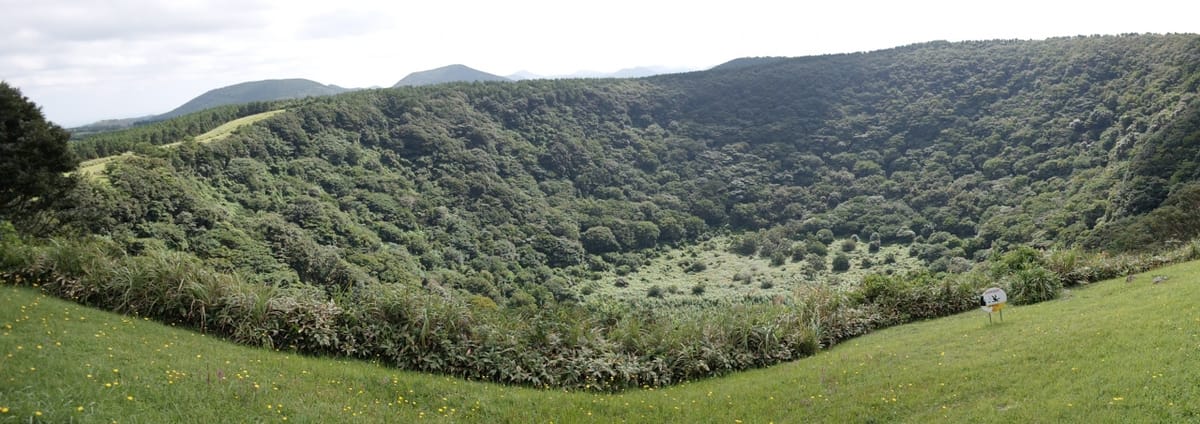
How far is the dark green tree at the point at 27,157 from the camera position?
16.0 metres

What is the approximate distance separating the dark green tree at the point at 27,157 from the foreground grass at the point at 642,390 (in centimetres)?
1009

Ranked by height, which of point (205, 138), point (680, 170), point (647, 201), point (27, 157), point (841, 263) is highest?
point (205, 138)

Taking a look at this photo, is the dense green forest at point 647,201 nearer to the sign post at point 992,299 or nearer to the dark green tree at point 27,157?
the dark green tree at point 27,157

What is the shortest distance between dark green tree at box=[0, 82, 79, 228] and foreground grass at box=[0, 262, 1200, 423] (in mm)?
10087

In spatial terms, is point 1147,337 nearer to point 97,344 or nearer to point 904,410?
point 904,410

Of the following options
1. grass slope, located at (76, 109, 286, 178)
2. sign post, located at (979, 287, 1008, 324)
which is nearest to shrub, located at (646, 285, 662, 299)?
grass slope, located at (76, 109, 286, 178)

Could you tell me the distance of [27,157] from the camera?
16422 millimetres

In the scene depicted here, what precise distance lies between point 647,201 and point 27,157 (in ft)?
199

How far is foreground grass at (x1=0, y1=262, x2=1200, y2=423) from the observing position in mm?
5809

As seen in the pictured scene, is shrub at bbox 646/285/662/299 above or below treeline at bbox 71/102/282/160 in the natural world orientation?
below

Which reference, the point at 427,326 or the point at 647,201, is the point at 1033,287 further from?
the point at 647,201

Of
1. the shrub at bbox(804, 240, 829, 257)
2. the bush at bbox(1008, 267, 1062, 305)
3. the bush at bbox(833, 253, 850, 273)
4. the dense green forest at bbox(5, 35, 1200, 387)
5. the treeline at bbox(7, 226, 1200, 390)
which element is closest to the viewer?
the treeline at bbox(7, 226, 1200, 390)

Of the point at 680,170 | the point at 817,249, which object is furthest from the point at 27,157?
the point at 680,170

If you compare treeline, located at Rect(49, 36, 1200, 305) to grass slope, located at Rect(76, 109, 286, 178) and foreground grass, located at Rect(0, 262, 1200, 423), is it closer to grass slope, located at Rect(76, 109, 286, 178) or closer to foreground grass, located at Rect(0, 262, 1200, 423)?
grass slope, located at Rect(76, 109, 286, 178)
